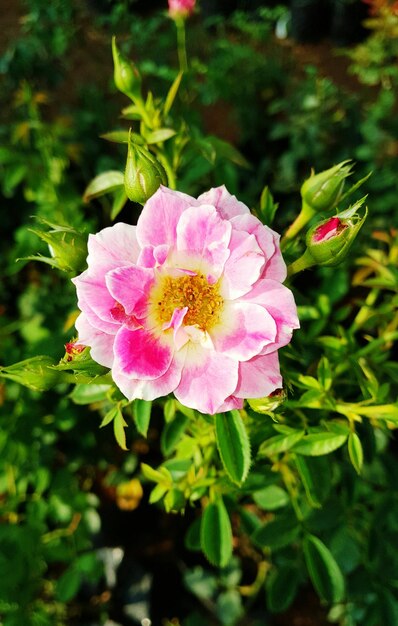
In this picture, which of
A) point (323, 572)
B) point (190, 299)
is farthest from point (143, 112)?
point (323, 572)

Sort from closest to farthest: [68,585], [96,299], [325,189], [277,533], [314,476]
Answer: [96,299] < [325,189] < [314,476] < [277,533] < [68,585]

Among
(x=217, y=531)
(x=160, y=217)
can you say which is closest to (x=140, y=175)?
(x=160, y=217)

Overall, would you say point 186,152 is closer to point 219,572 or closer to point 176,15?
point 176,15

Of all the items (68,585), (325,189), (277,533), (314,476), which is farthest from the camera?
(68,585)

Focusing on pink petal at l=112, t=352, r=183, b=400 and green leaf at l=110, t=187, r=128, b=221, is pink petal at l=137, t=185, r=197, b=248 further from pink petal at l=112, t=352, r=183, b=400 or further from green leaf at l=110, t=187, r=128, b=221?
green leaf at l=110, t=187, r=128, b=221

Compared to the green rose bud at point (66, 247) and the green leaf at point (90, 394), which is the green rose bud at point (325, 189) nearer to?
the green rose bud at point (66, 247)

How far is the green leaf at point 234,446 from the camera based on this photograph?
0.61 metres

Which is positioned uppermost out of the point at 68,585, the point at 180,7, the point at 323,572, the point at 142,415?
the point at 180,7

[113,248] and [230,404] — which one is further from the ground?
[113,248]

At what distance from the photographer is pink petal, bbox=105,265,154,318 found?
48 centimetres

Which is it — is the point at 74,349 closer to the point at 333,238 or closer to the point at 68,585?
the point at 333,238

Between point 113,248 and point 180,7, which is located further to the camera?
point 180,7

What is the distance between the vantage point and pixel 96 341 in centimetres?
50

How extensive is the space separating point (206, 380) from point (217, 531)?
0.36m
